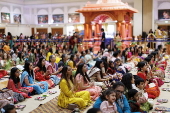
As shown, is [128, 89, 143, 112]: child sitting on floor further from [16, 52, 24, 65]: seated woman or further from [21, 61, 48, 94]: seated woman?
[16, 52, 24, 65]: seated woman

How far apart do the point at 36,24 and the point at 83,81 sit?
76.0 feet

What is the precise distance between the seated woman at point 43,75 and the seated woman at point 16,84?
48.9 inches

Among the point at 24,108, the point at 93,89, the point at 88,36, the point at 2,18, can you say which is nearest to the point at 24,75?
the point at 24,108

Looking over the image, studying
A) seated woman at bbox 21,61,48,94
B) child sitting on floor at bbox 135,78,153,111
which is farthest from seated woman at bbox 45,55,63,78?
child sitting on floor at bbox 135,78,153,111

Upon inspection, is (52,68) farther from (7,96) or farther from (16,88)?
(7,96)

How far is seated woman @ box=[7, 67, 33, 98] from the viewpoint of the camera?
613cm

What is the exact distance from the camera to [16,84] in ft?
20.8

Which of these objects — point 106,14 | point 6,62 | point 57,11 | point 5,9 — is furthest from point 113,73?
point 57,11

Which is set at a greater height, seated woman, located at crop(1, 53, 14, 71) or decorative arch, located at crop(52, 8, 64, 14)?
decorative arch, located at crop(52, 8, 64, 14)

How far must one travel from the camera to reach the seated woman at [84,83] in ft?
20.4

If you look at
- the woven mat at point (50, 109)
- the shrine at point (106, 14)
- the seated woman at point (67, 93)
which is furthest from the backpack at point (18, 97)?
the shrine at point (106, 14)

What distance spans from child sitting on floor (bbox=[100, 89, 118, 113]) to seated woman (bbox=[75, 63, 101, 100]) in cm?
204

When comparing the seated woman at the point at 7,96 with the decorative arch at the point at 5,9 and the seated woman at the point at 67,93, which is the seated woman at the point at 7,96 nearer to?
the seated woman at the point at 67,93

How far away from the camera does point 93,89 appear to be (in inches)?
255
